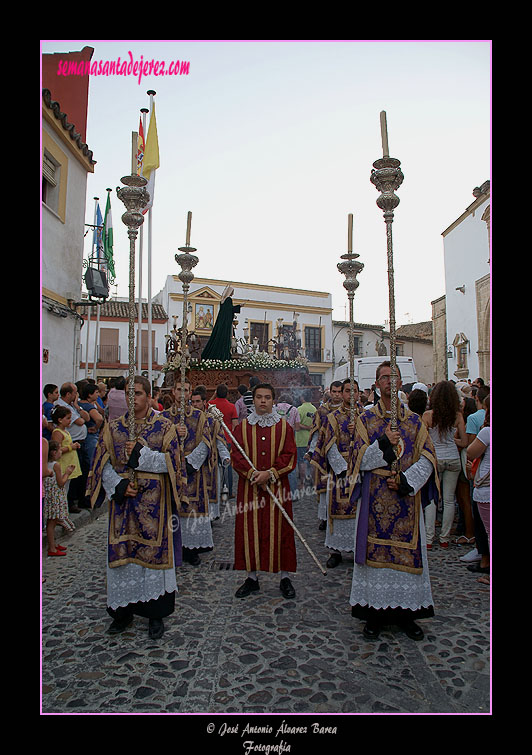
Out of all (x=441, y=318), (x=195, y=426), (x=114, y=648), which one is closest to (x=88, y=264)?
(x=195, y=426)

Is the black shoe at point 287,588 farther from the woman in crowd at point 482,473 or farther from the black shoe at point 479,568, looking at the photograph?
the black shoe at point 479,568

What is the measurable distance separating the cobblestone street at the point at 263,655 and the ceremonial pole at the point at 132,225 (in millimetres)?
1264

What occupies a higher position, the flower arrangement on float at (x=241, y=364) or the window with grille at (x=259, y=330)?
the window with grille at (x=259, y=330)

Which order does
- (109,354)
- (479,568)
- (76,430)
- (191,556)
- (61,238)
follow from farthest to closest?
(109,354) → (61,238) → (76,430) → (191,556) → (479,568)

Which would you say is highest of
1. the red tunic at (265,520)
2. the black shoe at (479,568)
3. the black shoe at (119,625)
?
the red tunic at (265,520)

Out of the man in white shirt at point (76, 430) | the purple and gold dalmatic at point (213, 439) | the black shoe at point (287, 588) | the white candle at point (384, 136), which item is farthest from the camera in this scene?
the man in white shirt at point (76, 430)

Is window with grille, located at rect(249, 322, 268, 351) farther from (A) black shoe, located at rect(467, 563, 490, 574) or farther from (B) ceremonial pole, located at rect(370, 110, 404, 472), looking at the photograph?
(B) ceremonial pole, located at rect(370, 110, 404, 472)

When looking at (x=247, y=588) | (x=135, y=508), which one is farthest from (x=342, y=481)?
(x=135, y=508)

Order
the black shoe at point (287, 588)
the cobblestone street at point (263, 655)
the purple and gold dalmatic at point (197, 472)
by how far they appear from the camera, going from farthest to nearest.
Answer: the purple and gold dalmatic at point (197, 472)
the black shoe at point (287, 588)
the cobblestone street at point (263, 655)

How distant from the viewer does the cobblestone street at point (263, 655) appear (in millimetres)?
2893

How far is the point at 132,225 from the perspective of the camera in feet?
13.3

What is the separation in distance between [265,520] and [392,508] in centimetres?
128

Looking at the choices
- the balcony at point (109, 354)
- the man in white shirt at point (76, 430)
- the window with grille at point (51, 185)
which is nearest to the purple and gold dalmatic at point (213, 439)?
the man in white shirt at point (76, 430)

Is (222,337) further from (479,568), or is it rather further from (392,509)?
(392,509)
